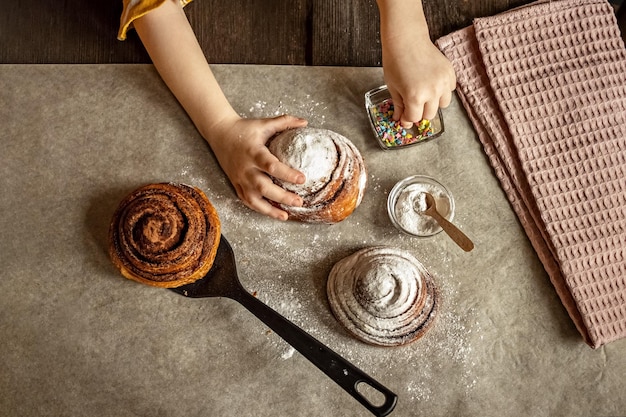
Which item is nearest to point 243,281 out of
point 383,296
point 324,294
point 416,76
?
point 324,294

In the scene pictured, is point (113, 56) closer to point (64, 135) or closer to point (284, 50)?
point (64, 135)

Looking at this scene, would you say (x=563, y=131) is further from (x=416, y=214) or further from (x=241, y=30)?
(x=241, y=30)

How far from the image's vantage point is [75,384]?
3.71 ft

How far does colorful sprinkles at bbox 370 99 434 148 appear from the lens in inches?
45.3

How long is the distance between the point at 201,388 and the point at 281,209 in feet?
1.33

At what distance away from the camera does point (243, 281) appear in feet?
3.83

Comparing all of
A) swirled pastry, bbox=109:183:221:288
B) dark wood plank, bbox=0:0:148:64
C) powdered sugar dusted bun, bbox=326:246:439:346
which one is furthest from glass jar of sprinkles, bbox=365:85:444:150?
dark wood plank, bbox=0:0:148:64

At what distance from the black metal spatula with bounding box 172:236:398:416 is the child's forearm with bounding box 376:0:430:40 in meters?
0.54

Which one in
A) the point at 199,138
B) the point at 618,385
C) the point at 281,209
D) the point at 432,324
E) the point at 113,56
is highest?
the point at 113,56

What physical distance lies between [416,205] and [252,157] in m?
0.35

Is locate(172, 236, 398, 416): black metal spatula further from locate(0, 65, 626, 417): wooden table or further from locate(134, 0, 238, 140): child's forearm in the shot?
locate(134, 0, 238, 140): child's forearm

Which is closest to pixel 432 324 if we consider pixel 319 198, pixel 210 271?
pixel 319 198

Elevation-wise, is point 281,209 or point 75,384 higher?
point 281,209

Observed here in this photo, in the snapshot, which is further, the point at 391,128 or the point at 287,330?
the point at 391,128
